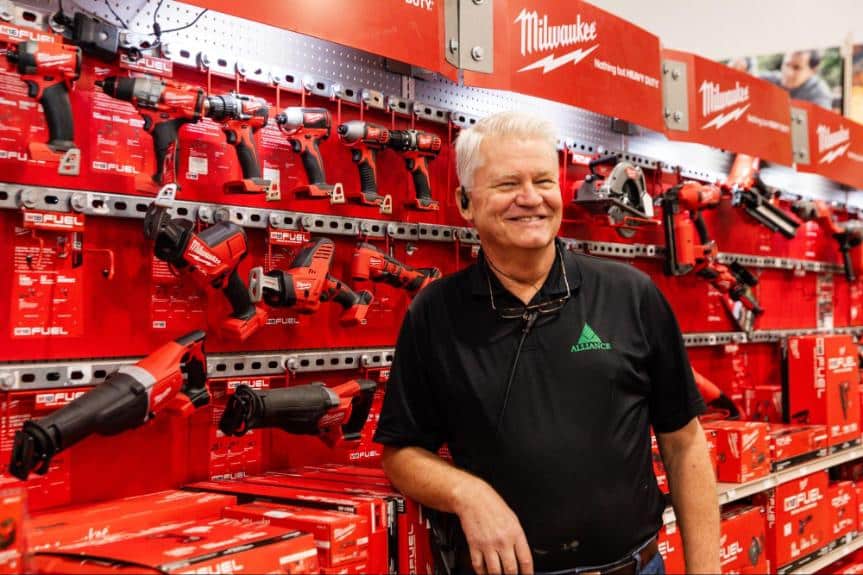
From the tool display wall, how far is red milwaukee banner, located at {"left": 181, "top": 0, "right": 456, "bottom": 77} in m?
0.23

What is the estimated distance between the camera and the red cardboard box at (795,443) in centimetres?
347

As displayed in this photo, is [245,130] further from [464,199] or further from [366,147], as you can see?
[464,199]

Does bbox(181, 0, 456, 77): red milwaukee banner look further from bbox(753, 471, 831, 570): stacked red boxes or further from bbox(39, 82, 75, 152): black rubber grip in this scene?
bbox(753, 471, 831, 570): stacked red boxes

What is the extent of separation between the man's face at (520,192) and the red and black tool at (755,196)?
262cm

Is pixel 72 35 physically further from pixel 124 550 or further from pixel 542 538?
pixel 542 538

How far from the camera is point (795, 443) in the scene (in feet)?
11.8

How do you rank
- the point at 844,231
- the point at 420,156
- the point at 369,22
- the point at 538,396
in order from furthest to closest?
the point at 844,231, the point at 420,156, the point at 369,22, the point at 538,396

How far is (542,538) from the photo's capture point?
5.36 feet

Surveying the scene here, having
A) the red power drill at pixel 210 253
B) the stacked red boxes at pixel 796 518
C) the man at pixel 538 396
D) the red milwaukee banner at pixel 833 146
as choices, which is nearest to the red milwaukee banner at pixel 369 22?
the red power drill at pixel 210 253

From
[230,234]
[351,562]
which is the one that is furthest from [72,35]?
[351,562]

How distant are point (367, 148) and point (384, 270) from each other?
14.5 inches

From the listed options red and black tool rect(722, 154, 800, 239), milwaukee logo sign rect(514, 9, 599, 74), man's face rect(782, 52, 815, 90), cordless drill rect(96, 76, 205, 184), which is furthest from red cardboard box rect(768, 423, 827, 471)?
man's face rect(782, 52, 815, 90)

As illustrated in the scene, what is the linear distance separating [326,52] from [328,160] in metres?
0.33

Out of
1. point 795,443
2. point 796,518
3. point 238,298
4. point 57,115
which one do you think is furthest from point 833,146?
point 57,115
